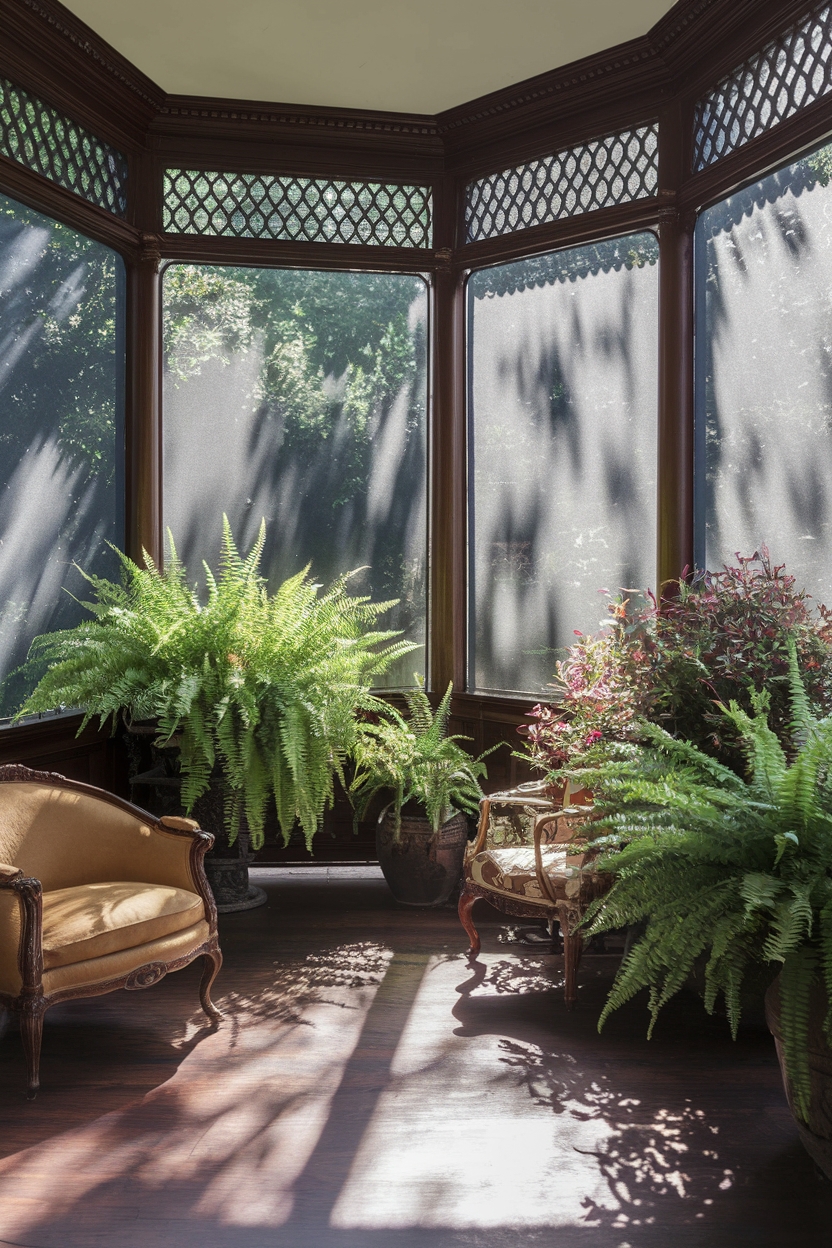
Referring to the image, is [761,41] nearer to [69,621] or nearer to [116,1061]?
[69,621]

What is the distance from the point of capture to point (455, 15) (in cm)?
406

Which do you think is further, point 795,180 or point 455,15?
point 455,15

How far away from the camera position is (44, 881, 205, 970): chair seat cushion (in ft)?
9.34

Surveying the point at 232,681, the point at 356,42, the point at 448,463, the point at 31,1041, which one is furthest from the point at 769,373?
the point at 31,1041

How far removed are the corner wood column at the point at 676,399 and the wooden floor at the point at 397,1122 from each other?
5.71ft

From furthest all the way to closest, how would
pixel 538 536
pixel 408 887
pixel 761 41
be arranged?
1. pixel 538 536
2. pixel 408 887
3. pixel 761 41

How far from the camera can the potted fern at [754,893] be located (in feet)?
6.87

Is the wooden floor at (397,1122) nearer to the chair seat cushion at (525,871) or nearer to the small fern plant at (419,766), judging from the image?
the chair seat cushion at (525,871)

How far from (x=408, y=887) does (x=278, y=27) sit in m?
3.54

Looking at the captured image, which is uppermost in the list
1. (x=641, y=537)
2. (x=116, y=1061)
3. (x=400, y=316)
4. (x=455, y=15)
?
(x=455, y=15)

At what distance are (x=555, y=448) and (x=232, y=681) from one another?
74.6 inches

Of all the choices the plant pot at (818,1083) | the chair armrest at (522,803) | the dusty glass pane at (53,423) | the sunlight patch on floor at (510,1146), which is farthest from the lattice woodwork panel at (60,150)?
the plant pot at (818,1083)

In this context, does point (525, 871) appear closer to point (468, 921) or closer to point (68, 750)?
point (468, 921)

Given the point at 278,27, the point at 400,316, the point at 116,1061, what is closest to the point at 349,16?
the point at 278,27
